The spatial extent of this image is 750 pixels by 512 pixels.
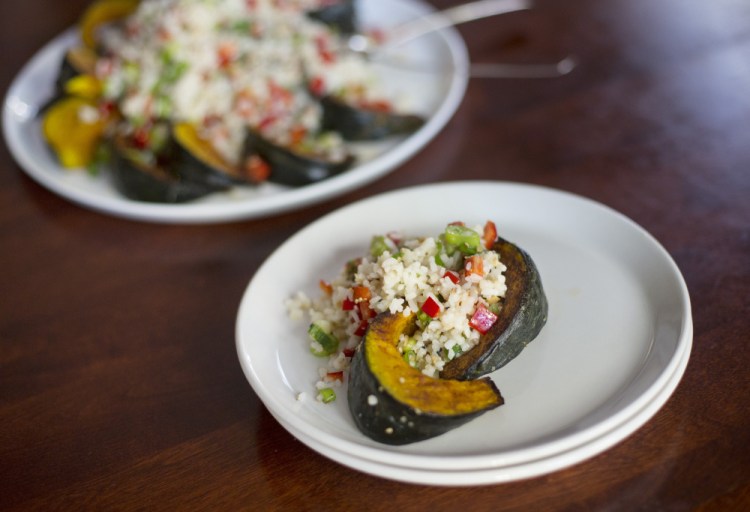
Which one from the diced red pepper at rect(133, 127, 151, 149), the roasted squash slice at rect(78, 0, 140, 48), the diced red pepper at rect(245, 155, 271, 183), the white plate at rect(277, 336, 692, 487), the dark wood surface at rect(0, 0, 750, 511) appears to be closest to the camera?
the white plate at rect(277, 336, 692, 487)

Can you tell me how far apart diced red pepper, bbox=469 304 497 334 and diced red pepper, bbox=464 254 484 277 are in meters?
0.07

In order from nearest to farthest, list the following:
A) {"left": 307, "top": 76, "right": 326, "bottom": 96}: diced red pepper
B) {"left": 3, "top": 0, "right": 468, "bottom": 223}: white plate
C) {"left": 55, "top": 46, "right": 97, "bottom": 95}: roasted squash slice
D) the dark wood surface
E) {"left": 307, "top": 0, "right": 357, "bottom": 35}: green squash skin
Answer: the dark wood surface
{"left": 3, "top": 0, "right": 468, "bottom": 223}: white plate
{"left": 307, "top": 76, "right": 326, "bottom": 96}: diced red pepper
{"left": 55, "top": 46, "right": 97, "bottom": 95}: roasted squash slice
{"left": 307, "top": 0, "right": 357, "bottom": 35}: green squash skin

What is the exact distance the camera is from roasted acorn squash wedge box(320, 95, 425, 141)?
2400 millimetres

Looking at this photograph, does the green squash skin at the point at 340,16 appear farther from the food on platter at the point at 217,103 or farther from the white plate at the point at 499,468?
the white plate at the point at 499,468

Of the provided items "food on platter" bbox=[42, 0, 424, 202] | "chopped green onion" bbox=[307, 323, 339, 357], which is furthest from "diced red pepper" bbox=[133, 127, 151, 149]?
"chopped green onion" bbox=[307, 323, 339, 357]

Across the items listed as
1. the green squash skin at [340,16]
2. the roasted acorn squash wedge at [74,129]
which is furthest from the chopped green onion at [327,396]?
the green squash skin at [340,16]

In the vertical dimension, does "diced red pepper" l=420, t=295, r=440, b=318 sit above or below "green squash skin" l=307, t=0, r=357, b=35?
above

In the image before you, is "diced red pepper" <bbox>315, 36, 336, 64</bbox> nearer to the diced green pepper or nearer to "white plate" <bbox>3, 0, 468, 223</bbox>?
"white plate" <bbox>3, 0, 468, 223</bbox>

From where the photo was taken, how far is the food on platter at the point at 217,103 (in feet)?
7.56

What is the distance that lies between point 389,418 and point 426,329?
0.74 ft

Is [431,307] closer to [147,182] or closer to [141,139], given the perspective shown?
[147,182]

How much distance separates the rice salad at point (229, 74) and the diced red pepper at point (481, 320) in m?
0.97

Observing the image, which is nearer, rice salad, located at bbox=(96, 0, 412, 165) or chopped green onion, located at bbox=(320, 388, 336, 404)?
chopped green onion, located at bbox=(320, 388, 336, 404)

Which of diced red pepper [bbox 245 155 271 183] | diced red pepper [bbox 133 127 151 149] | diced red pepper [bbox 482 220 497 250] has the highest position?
diced red pepper [bbox 482 220 497 250]
